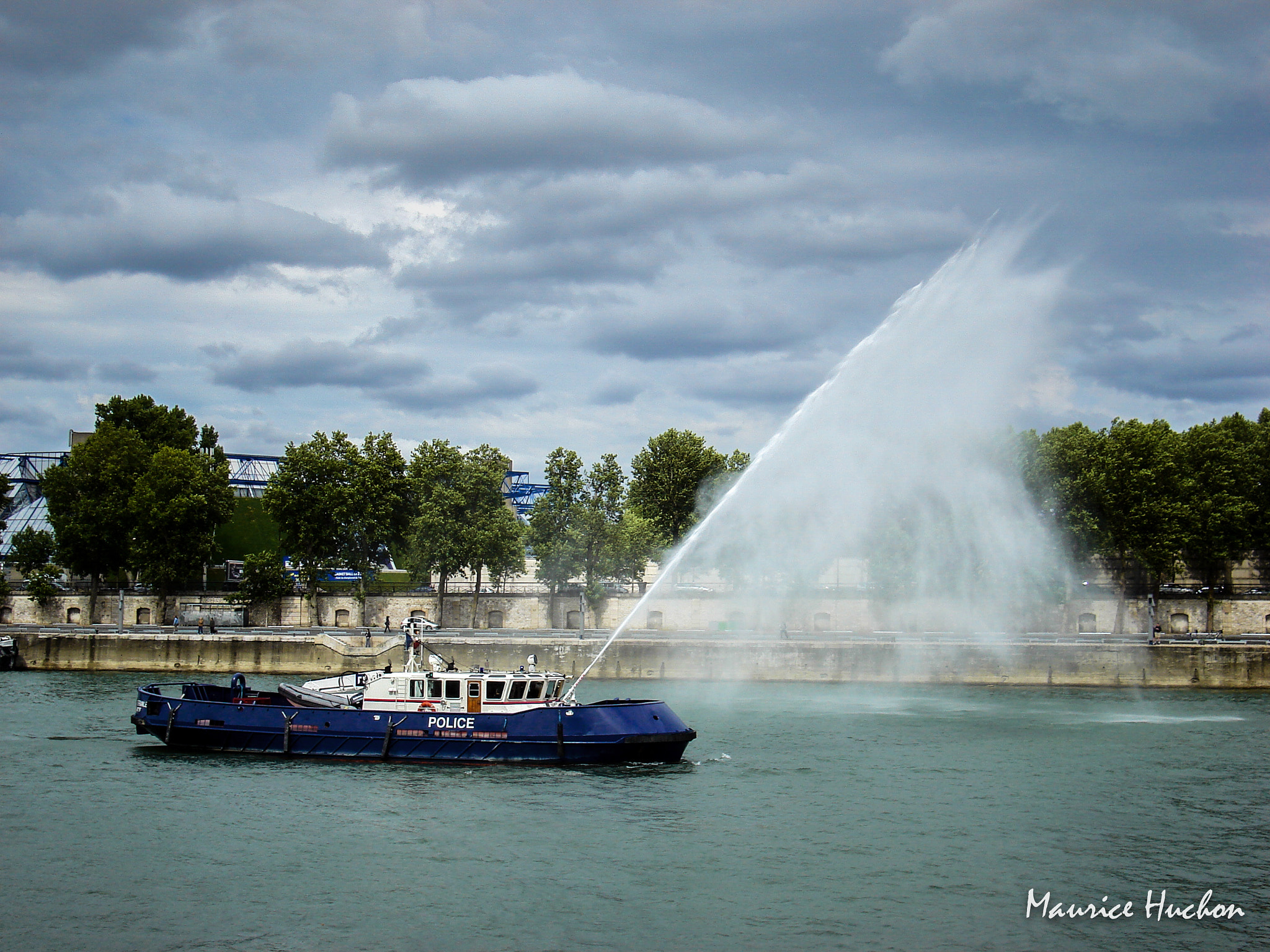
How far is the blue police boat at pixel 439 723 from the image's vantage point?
135 ft

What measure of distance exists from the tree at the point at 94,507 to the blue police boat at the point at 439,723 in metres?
58.8

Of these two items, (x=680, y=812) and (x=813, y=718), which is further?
(x=813, y=718)

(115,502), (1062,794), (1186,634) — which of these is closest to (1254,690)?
(1186,634)

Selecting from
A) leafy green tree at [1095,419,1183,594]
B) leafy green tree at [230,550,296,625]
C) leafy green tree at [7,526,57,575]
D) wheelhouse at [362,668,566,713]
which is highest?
leafy green tree at [1095,419,1183,594]

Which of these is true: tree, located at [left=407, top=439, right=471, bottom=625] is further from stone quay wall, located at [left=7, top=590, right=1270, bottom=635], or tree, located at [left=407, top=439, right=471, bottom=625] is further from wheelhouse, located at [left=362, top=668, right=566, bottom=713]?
wheelhouse, located at [left=362, top=668, right=566, bottom=713]

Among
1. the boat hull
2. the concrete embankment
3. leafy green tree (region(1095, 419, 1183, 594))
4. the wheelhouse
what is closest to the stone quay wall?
leafy green tree (region(1095, 419, 1183, 594))

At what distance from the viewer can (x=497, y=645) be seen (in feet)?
247

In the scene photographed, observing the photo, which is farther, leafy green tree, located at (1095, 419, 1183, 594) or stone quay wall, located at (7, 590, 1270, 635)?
stone quay wall, located at (7, 590, 1270, 635)

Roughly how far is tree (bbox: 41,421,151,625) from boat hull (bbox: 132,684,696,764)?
58544mm

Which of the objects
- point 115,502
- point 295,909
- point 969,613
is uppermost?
point 115,502

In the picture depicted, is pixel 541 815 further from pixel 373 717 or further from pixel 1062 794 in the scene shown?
pixel 1062 794

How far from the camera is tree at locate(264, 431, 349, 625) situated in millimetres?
94000

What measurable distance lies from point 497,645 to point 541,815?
41682 millimetres

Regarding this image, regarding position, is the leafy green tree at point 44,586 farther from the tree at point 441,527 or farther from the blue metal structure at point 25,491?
the tree at point 441,527
